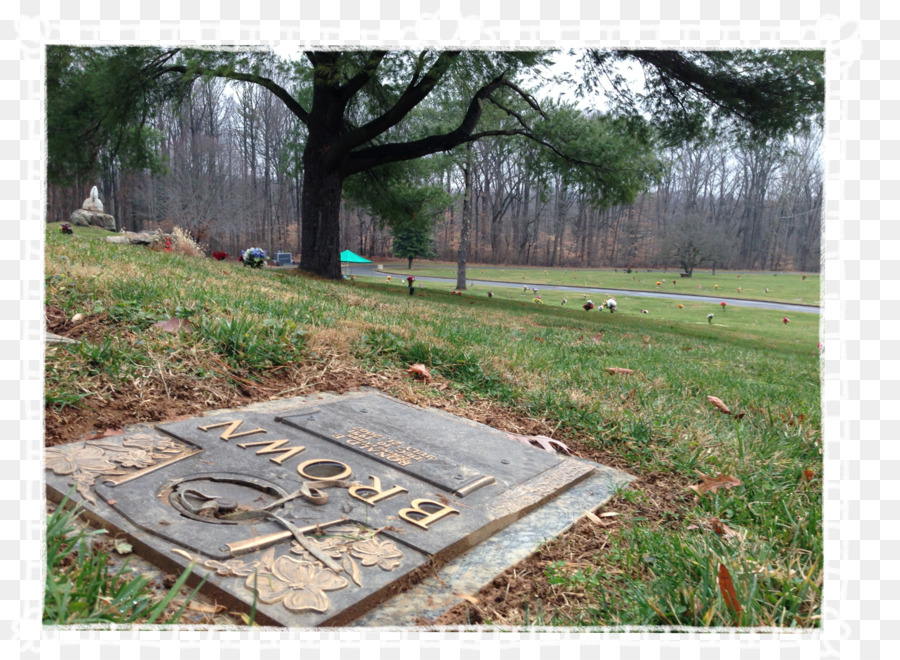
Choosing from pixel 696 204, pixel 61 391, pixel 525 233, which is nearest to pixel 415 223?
pixel 525 233

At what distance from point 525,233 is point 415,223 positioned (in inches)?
253

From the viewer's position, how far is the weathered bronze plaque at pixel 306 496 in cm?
148

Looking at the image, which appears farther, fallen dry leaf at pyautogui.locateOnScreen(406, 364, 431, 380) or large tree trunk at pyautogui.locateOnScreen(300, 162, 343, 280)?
large tree trunk at pyautogui.locateOnScreen(300, 162, 343, 280)

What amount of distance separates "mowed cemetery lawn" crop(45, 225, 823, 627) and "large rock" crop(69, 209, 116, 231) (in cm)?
1794

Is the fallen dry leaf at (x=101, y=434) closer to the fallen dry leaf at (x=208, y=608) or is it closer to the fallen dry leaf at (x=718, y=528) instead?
the fallen dry leaf at (x=208, y=608)

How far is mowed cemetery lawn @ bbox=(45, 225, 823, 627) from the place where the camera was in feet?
5.43

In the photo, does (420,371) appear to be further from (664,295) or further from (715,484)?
(664,295)

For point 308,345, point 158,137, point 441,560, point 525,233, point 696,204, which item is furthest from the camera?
point 525,233

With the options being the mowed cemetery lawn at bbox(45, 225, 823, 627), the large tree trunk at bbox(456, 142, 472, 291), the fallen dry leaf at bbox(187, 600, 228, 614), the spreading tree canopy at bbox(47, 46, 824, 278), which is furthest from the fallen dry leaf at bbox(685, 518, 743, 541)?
the large tree trunk at bbox(456, 142, 472, 291)

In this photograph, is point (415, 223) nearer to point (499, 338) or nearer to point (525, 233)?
point (525, 233)

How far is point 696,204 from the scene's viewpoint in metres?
10.4

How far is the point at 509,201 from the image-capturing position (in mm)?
23703

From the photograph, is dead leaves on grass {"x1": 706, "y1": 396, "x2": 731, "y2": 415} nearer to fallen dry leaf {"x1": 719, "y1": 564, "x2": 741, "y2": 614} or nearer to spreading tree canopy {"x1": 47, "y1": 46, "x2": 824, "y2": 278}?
fallen dry leaf {"x1": 719, "y1": 564, "x2": 741, "y2": 614}

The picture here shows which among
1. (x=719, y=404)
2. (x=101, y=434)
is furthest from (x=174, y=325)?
(x=719, y=404)
